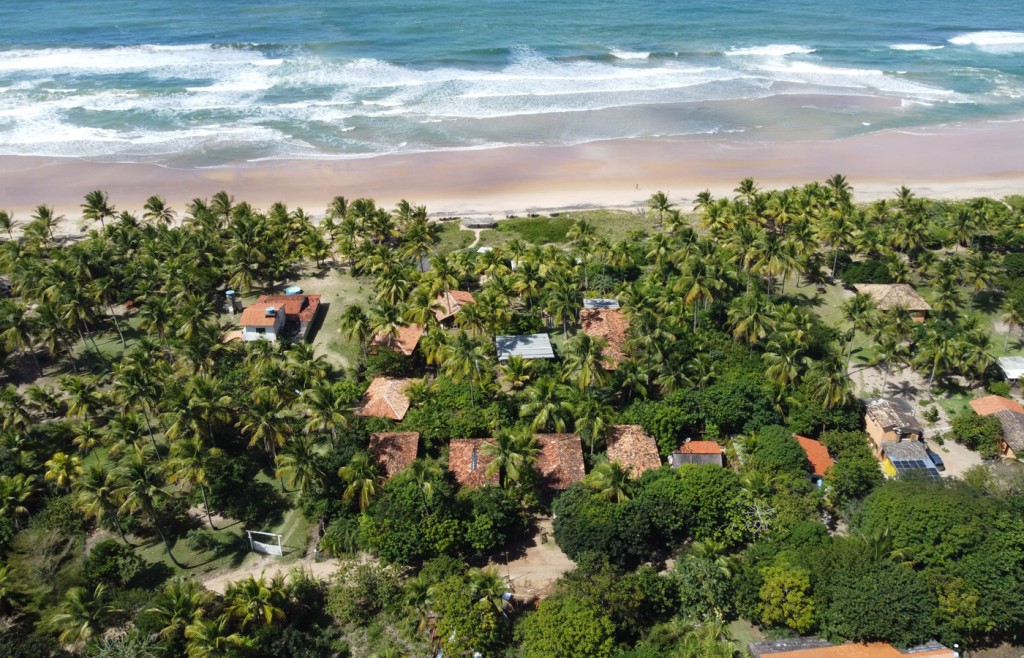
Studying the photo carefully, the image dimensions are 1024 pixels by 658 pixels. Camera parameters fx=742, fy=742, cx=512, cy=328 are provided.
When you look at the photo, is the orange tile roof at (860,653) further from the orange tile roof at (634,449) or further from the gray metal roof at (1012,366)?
the gray metal roof at (1012,366)

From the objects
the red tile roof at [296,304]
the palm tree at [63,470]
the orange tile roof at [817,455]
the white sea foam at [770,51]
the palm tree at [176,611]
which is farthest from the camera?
the white sea foam at [770,51]

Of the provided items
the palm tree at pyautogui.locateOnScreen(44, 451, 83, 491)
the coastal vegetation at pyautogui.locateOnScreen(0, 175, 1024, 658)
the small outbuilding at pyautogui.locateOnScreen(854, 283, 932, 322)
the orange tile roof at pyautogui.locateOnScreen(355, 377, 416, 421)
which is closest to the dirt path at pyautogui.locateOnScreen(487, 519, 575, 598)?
the coastal vegetation at pyautogui.locateOnScreen(0, 175, 1024, 658)

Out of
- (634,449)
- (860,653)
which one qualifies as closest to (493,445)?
(634,449)

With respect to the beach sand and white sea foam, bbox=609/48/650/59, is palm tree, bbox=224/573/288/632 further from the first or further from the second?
white sea foam, bbox=609/48/650/59

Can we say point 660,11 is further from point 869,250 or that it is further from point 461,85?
point 869,250

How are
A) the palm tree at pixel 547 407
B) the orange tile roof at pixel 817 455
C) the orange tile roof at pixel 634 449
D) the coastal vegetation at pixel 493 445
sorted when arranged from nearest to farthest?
the coastal vegetation at pixel 493 445 < the orange tile roof at pixel 634 449 < the orange tile roof at pixel 817 455 < the palm tree at pixel 547 407

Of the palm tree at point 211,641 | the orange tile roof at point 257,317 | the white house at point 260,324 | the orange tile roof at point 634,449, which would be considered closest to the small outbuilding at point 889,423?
the orange tile roof at point 634,449

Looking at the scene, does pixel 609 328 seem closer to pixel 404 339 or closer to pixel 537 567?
pixel 404 339
